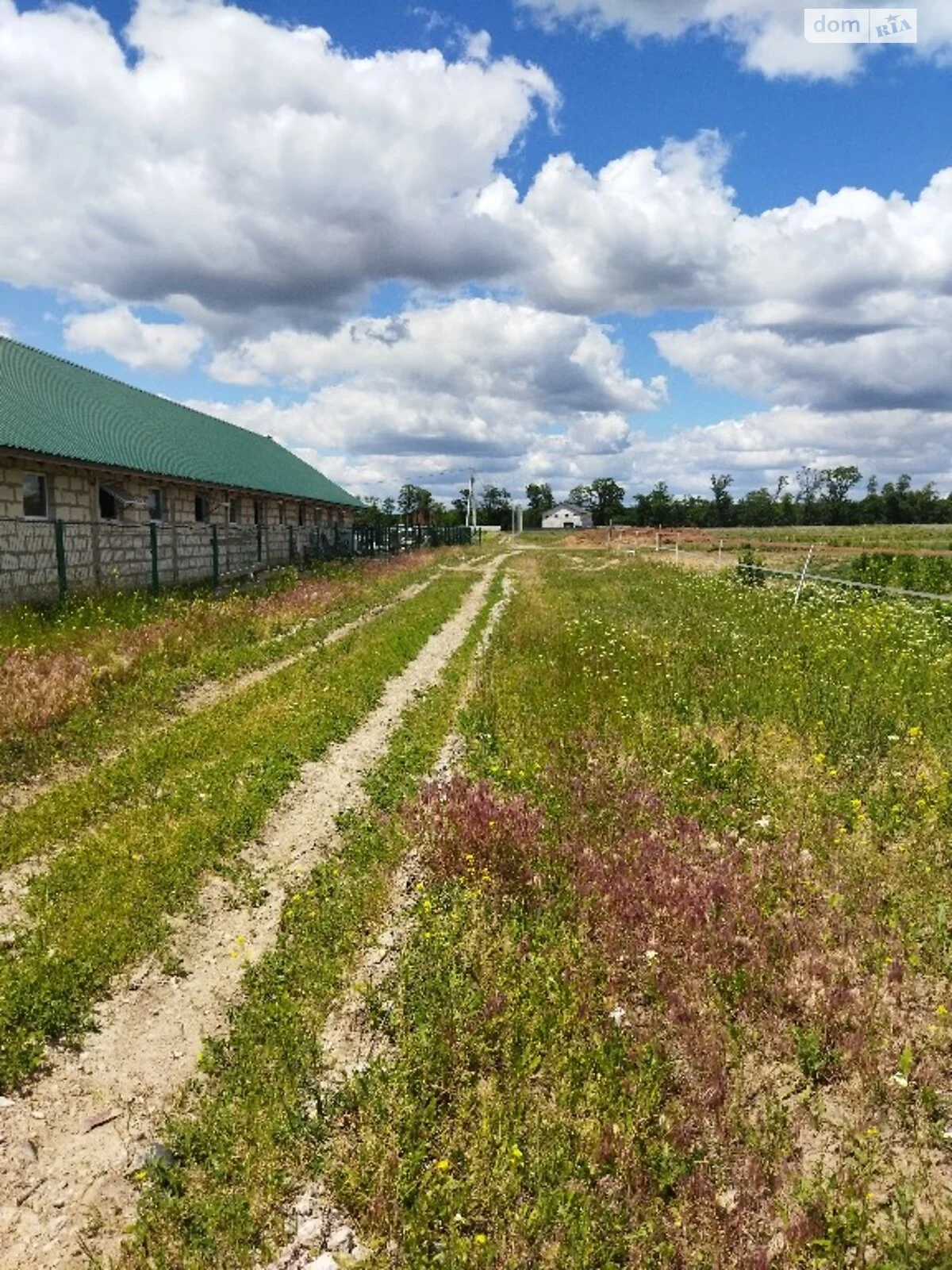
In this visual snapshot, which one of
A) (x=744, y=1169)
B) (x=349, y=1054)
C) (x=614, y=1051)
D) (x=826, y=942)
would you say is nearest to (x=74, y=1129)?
(x=349, y=1054)

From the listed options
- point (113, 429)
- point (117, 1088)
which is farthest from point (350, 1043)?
point (113, 429)

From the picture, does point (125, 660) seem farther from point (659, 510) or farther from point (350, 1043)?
point (659, 510)

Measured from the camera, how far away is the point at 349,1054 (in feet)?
13.1

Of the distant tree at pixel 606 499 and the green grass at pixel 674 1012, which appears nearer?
the green grass at pixel 674 1012

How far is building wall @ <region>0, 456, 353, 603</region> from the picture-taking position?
17.0 meters

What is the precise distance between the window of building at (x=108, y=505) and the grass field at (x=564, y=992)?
15.2 meters

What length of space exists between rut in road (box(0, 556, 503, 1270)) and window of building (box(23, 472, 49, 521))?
15349 mm

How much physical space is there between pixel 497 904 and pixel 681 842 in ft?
5.19

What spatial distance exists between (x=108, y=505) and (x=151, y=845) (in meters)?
18.5

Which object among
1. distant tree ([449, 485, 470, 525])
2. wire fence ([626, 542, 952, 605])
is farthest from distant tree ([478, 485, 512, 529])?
wire fence ([626, 542, 952, 605])

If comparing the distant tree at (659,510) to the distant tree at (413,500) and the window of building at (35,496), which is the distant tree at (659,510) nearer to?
the distant tree at (413,500)

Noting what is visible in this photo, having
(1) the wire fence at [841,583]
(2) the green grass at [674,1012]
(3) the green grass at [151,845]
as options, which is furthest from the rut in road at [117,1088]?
(1) the wire fence at [841,583]

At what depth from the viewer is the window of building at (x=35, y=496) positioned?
18.1m

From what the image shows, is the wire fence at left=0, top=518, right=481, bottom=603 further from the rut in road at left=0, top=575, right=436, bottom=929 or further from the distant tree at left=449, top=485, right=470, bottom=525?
the distant tree at left=449, top=485, right=470, bottom=525
